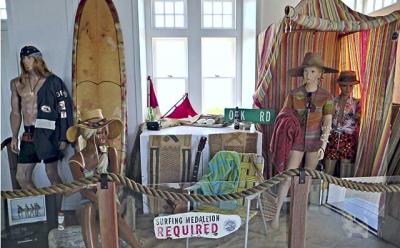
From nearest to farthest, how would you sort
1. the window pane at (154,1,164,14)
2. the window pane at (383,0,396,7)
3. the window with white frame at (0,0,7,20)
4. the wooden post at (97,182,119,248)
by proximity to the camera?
1. the wooden post at (97,182,119,248)
2. the window pane at (383,0,396,7)
3. the window with white frame at (0,0,7,20)
4. the window pane at (154,1,164,14)

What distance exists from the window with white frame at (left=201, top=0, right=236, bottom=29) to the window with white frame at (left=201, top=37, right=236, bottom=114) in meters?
0.18

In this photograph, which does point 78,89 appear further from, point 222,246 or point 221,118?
point 222,246

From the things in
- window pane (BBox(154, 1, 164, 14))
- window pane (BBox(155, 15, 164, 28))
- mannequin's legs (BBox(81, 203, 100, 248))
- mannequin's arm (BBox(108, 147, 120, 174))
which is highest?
window pane (BBox(154, 1, 164, 14))

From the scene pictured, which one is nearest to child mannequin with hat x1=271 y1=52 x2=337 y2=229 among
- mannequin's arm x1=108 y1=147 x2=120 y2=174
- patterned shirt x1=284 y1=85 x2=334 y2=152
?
patterned shirt x1=284 y1=85 x2=334 y2=152

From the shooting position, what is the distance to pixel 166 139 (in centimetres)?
294

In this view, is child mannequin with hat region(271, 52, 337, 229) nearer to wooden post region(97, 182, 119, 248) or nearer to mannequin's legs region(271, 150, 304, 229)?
mannequin's legs region(271, 150, 304, 229)

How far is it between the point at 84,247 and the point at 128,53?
200 centimetres

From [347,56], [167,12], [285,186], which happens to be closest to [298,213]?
[285,186]

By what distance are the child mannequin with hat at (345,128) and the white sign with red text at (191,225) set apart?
181cm

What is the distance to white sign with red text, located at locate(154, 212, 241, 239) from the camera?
4.88 feet

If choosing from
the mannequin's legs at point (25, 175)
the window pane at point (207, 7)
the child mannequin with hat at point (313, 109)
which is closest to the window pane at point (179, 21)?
the window pane at point (207, 7)

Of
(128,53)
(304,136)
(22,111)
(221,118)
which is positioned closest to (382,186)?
(304,136)

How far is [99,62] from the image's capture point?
10.1ft

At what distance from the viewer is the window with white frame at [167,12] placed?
12.3ft
